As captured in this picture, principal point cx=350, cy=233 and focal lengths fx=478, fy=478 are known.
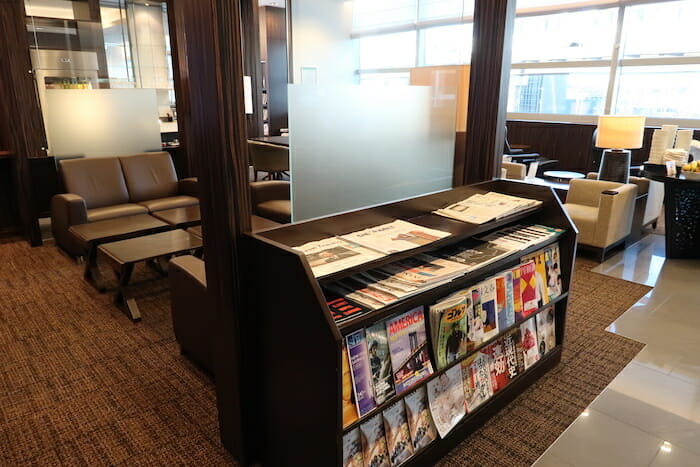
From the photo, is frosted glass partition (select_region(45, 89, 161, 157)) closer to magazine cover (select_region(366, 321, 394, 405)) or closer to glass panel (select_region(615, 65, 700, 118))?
magazine cover (select_region(366, 321, 394, 405))

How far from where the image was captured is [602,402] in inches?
91.2

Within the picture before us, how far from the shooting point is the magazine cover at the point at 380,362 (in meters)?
1.59

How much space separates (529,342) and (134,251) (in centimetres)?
254

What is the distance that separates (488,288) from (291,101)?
1.13 metres

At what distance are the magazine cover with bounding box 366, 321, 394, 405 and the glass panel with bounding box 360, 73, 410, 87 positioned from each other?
3.61 ft

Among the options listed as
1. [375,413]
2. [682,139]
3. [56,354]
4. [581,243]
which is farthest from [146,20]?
[682,139]

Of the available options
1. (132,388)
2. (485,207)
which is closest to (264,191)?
(132,388)

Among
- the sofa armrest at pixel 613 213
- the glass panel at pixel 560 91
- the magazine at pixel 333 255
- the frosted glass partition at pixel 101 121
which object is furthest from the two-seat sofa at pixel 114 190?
the glass panel at pixel 560 91

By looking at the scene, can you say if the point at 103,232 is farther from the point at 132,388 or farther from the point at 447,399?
the point at 447,399

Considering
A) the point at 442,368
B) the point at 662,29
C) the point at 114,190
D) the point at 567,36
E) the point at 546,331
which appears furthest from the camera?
the point at 567,36

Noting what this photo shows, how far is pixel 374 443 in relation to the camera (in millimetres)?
1686

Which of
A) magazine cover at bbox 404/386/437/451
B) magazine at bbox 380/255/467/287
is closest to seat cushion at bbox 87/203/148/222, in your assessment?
magazine at bbox 380/255/467/287

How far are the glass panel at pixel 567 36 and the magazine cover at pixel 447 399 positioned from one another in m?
6.61

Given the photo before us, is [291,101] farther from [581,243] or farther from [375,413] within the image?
[581,243]
